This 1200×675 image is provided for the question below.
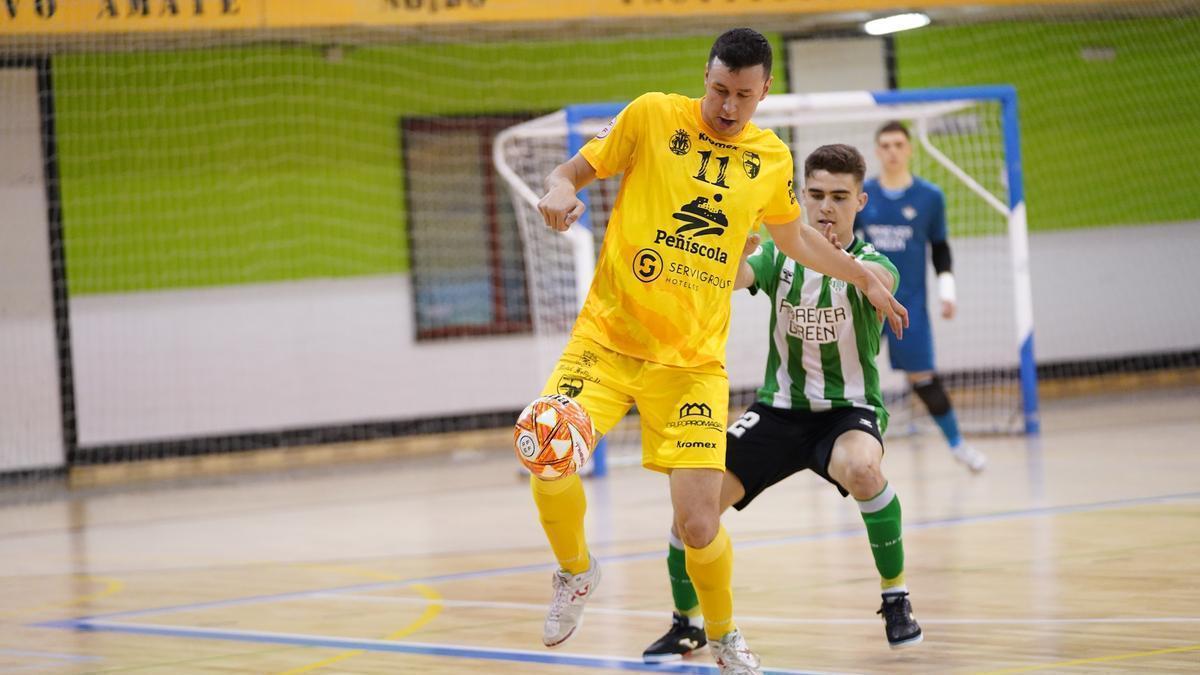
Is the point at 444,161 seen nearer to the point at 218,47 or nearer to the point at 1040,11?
the point at 218,47

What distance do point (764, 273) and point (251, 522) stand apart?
5.15m

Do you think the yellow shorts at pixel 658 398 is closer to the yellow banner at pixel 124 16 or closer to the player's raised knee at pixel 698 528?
the player's raised knee at pixel 698 528

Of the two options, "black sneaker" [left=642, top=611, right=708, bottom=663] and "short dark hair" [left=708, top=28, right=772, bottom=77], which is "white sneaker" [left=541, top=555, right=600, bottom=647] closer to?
"black sneaker" [left=642, top=611, right=708, bottom=663]

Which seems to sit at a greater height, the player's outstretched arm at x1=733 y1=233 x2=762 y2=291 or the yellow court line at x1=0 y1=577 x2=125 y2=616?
the player's outstretched arm at x1=733 y1=233 x2=762 y2=291

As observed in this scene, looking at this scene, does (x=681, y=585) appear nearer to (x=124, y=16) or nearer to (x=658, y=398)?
(x=658, y=398)

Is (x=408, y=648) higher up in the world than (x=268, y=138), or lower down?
lower down

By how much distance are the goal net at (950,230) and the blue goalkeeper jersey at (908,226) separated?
1.16 metres

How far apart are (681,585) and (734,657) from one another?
26.5 inches

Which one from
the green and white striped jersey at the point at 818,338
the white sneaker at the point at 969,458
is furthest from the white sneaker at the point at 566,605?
the white sneaker at the point at 969,458

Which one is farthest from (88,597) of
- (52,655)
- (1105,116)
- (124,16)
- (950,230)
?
(1105,116)

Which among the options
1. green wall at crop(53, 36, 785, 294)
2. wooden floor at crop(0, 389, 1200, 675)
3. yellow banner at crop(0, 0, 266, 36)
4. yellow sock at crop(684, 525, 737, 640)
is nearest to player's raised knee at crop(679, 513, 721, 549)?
yellow sock at crop(684, 525, 737, 640)

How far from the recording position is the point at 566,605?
446cm

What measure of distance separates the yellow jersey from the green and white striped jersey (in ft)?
2.54

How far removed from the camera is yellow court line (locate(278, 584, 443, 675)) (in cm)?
493
